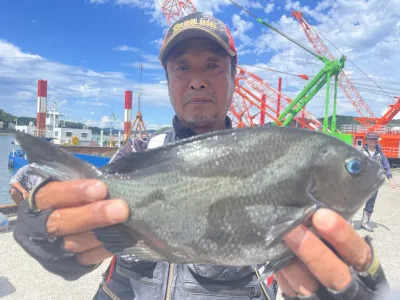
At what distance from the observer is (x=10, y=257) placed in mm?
5492

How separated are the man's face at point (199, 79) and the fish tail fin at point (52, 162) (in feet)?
3.34

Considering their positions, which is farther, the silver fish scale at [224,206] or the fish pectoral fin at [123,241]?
the fish pectoral fin at [123,241]

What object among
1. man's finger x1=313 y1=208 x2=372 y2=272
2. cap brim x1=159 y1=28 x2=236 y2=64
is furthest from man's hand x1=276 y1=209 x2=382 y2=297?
cap brim x1=159 y1=28 x2=236 y2=64

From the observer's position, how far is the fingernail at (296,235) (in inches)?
57.8

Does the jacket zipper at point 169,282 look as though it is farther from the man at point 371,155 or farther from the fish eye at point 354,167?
the man at point 371,155

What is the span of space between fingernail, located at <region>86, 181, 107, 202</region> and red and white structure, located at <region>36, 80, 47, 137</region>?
2052 inches

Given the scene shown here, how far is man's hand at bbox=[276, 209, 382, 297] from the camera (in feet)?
4.75

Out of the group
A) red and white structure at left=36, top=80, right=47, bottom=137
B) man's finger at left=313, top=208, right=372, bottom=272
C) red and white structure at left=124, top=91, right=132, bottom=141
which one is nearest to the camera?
man's finger at left=313, top=208, right=372, bottom=272

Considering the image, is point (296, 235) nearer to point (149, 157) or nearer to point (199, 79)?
point (149, 157)

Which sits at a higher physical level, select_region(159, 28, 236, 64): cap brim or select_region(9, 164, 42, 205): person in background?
select_region(159, 28, 236, 64): cap brim

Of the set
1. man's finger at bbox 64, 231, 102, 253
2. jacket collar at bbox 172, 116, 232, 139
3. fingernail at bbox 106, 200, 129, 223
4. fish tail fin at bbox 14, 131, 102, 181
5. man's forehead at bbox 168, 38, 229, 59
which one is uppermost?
man's forehead at bbox 168, 38, 229, 59

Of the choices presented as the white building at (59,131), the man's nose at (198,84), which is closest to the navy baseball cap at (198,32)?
the man's nose at (198,84)

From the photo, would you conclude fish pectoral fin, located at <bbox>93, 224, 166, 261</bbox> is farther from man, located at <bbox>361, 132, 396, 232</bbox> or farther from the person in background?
man, located at <bbox>361, 132, 396, 232</bbox>

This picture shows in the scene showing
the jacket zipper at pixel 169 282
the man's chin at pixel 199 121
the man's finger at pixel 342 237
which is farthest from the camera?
the man's chin at pixel 199 121
